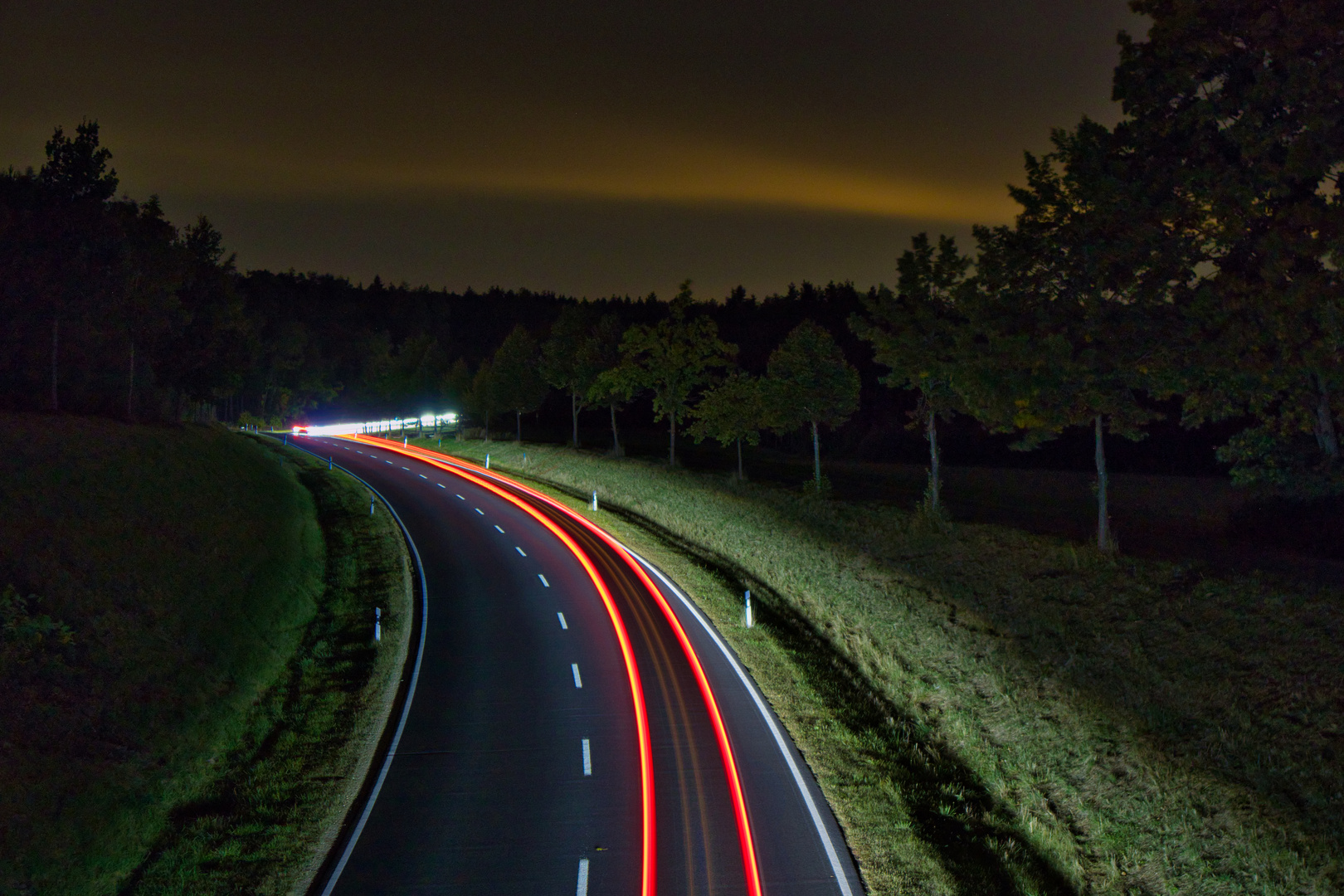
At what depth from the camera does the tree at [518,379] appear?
75.4 metres

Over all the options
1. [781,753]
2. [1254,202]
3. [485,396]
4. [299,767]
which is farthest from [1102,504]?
[485,396]

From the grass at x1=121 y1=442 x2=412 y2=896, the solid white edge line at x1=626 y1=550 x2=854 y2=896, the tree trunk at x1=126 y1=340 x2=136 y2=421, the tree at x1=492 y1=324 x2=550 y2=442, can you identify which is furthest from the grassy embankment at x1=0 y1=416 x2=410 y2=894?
the tree at x1=492 y1=324 x2=550 y2=442

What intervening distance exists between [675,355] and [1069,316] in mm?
31210

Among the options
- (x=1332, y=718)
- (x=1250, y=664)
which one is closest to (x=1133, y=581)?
(x=1250, y=664)

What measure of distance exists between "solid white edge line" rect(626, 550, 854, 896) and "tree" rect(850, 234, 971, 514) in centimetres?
1600

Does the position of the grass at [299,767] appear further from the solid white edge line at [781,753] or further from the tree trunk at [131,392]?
the tree trunk at [131,392]

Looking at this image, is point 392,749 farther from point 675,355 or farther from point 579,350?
point 579,350

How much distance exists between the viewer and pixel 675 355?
5459 centimetres

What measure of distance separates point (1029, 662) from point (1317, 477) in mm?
10876

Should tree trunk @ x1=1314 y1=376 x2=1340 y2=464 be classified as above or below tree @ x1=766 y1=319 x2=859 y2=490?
below

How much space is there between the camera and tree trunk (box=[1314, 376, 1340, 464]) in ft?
73.8

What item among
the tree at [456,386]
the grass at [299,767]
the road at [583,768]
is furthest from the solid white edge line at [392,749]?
the tree at [456,386]

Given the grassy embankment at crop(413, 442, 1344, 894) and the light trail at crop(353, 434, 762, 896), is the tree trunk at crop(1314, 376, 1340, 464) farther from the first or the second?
the light trail at crop(353, 434, 762, 896)

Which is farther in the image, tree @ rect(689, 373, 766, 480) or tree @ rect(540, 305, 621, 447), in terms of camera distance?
tree @ rect(540, 305, 621, 447)
